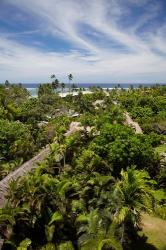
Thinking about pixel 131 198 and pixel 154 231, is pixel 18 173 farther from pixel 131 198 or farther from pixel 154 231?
pixel 154 231

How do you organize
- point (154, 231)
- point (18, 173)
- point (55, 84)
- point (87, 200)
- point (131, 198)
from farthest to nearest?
point (55, 84) → point (18, 173) → point (154, 231) → point (87, 200) → point (131, 198)

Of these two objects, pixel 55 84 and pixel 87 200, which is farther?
pixel 55 84

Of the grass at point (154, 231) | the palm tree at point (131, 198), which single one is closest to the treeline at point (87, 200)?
the palm tree at point (131, 198)

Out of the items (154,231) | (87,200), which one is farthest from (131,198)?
(154,231)

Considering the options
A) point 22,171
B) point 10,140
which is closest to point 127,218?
point 22,171

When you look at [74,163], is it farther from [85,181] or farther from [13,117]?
[13,117]

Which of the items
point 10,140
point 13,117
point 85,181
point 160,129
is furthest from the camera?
point 160,129

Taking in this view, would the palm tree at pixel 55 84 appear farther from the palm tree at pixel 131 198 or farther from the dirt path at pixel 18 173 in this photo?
the palm tree at pixel 131 198

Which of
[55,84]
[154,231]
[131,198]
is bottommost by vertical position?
[154,231]

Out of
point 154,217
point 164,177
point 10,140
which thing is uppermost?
point 10,140

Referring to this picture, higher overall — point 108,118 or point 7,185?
point 108,118
